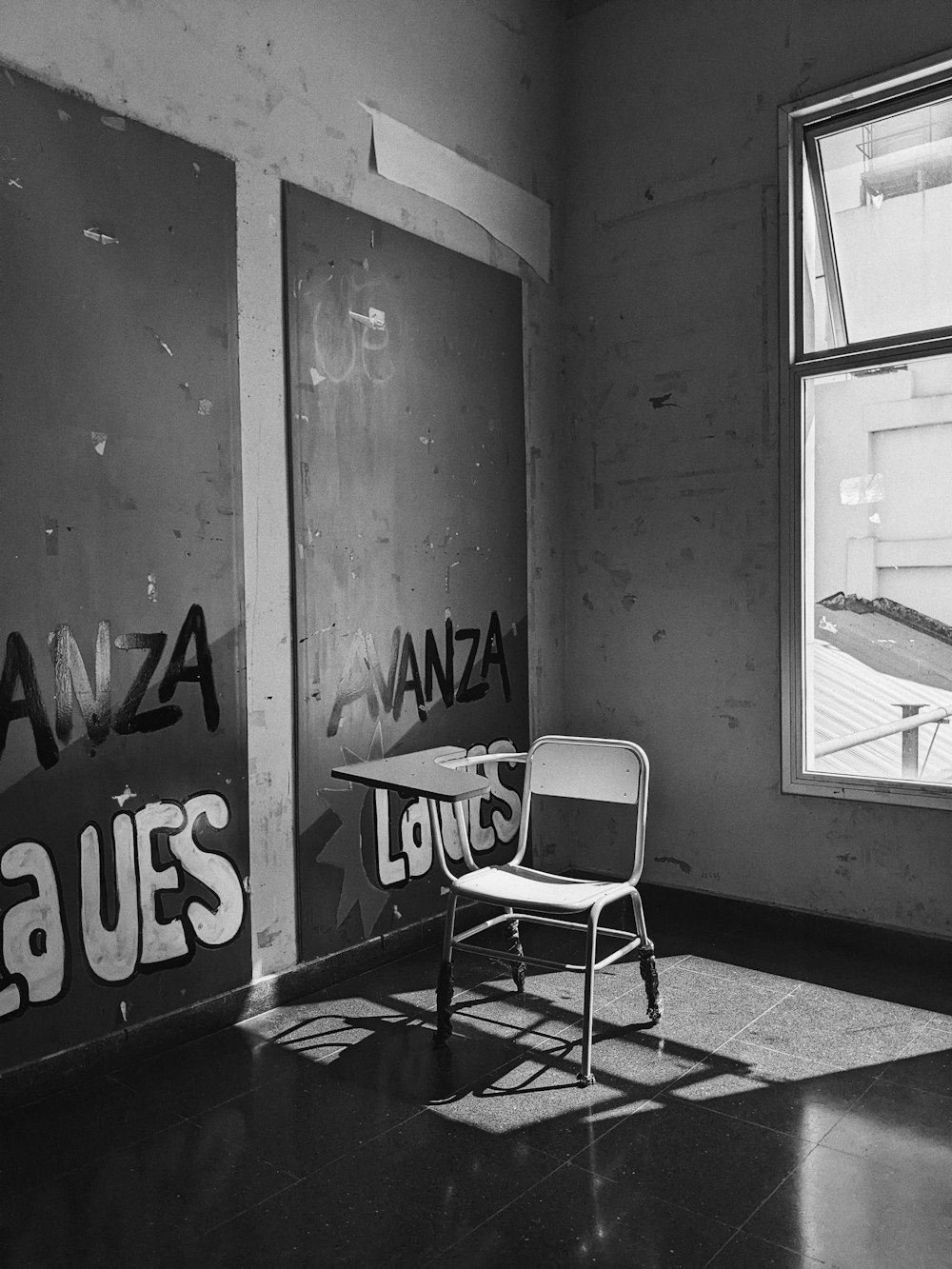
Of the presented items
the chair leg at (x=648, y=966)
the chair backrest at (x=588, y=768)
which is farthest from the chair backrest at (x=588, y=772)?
the chair leg at (x=648, y=966)

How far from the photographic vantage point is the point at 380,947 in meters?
3.56

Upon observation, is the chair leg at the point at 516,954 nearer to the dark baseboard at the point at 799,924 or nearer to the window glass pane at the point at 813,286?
the dark baseboard at the point at 799,924

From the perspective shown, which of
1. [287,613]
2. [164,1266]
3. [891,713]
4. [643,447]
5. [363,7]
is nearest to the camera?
[164,1266]

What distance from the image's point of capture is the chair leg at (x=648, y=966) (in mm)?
2973

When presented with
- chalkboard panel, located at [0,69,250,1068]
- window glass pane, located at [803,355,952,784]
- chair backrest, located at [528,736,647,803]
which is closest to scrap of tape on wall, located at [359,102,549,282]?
chalkboard panel, located at [0,69,250,1068]

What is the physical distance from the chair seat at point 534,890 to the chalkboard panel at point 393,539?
606 millimetres

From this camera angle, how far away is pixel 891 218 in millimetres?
3648

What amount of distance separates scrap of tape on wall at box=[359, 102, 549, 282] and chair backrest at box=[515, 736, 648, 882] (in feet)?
6.66

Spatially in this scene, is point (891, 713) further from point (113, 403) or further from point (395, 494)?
point (113, 403)

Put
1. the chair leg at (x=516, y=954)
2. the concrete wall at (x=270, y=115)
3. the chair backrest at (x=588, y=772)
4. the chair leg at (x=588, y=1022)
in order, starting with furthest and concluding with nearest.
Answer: the chair leg at (x=516, y=954) < the chair backrest at (x=588, y=772) < the concrete wall at (x=270, y=115) < the chair leg at (x=588, y=1022)

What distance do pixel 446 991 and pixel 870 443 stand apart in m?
2.39

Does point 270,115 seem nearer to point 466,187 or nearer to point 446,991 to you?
point 466,187

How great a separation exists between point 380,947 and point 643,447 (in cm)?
217

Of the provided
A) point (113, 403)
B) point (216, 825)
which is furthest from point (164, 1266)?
point (113, 403)
